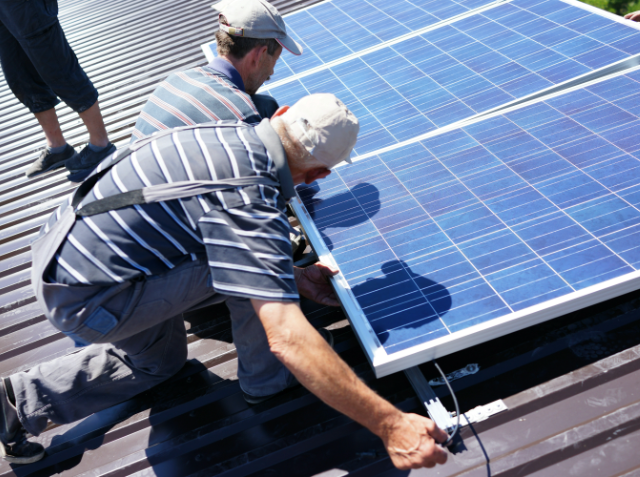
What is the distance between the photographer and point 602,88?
3.32m

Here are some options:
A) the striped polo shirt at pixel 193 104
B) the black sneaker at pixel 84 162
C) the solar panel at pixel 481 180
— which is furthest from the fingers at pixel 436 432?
the black sneaker at pixel 84 162

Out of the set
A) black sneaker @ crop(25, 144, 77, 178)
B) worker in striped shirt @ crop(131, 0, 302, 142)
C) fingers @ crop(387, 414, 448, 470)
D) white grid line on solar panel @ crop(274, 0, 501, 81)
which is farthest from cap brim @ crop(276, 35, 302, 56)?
black sneaker @ crop(25, 144, 77, 178)

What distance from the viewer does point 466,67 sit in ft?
12.8

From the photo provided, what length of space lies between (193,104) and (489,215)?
5.96 ft

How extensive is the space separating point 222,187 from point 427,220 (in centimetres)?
120

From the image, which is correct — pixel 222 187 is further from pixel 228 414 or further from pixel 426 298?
pixel 228 414

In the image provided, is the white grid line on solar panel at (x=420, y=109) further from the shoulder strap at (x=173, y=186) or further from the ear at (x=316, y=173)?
the shoulder strap at (x=173, y=186)

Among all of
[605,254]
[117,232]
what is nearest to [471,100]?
[605,254]

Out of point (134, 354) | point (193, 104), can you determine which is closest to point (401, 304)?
point (134, 354)

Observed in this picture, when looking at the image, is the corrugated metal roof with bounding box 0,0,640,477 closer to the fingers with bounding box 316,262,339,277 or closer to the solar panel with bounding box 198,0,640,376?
the solar panel with bounding box 198,0,640,376

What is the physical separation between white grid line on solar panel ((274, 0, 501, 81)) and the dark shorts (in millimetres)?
1894

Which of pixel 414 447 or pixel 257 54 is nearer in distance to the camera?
pixel 414 447

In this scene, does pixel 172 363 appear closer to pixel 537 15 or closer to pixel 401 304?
pixel 401 304

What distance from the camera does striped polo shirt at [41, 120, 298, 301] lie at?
2008 mm
